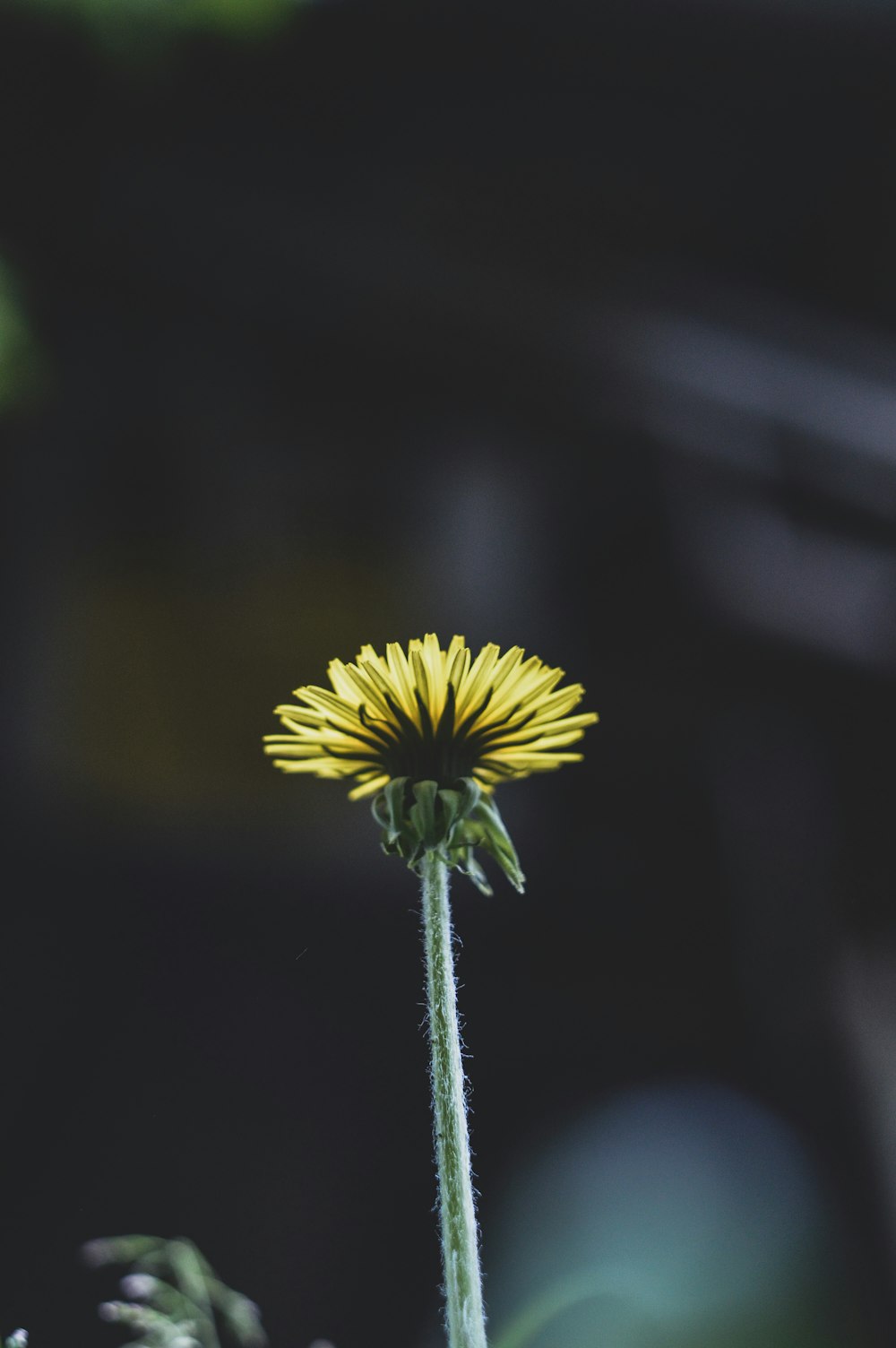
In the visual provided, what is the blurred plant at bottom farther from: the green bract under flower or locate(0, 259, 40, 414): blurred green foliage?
locate(0, 259, 40, 414): blurred green foliage

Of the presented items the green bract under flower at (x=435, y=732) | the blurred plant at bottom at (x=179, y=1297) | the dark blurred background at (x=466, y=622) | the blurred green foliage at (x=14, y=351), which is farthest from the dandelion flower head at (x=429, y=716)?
the dark blurred background at (x=466, y=622)

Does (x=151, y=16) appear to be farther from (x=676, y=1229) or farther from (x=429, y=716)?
(x=676, y=1229)

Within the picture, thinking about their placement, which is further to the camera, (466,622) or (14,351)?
(466,622)

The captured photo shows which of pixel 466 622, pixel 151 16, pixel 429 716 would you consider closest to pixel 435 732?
pixel 429 716

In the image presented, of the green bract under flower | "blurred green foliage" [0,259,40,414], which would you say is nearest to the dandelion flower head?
the green bract under flower

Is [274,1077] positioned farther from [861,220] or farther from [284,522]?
[861,220]

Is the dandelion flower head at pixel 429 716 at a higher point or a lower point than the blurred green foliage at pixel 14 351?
lower

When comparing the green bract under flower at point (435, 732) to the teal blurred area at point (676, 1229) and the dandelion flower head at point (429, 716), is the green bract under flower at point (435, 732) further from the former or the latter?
the teal blurred area at point (676, 1229)
